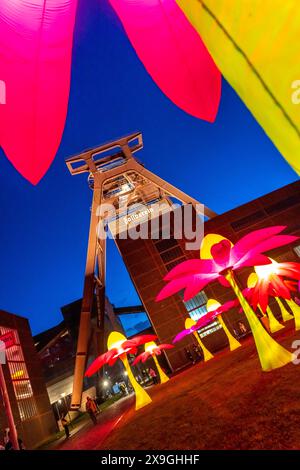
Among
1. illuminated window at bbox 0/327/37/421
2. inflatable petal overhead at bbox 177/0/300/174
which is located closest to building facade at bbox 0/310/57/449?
illuminated window at bbox 0/327/37/421

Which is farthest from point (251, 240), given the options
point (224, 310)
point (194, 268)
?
point (224, 310)

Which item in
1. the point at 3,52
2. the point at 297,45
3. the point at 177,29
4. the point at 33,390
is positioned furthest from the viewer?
the point at 33,390

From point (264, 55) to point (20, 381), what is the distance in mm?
21276

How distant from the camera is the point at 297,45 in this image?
0.88 meters

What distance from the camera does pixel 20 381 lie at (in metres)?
17.9

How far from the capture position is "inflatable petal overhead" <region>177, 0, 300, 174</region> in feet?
2.93

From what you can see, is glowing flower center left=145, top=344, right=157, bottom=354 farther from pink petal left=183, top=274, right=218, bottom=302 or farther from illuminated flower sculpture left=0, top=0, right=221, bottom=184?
illuminated flower sculpture left=0, top=0, right=221, bottom=184

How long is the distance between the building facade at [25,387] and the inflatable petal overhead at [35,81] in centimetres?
1753

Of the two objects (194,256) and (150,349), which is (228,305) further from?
(194,256)

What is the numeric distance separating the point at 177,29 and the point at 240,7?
5.34 feet

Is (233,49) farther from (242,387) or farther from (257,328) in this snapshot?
(257,328)

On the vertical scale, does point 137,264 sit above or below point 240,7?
above

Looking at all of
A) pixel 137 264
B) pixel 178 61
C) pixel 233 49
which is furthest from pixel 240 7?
pixel 137 264

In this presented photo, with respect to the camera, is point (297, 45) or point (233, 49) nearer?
point (297, 45)
